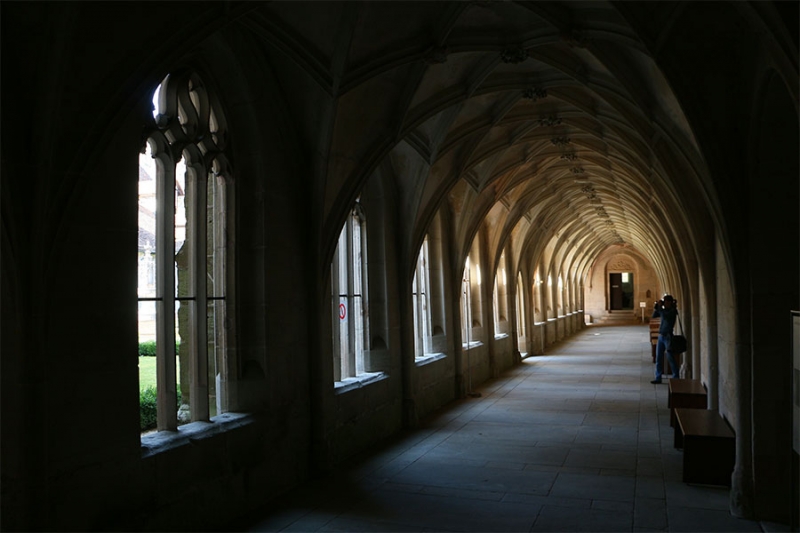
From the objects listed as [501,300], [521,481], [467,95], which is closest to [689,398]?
[521,481]

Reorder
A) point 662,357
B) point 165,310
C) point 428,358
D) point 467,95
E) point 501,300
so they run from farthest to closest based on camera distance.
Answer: point 501,300 → point 662,357 → point 428,358 → point 467,95 → point 165,310

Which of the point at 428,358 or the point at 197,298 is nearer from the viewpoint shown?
the point at 197,298

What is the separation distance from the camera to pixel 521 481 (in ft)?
21.4

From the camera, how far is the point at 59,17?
363 cm

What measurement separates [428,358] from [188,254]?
6028 millimetres

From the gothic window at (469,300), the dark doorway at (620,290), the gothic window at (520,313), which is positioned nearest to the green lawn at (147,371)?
the gothic window at (469,300)

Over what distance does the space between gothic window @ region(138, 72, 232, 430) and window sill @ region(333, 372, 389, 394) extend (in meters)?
1.84

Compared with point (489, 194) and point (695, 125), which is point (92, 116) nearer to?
point (695, 125)

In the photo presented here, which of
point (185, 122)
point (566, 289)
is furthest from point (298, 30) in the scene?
point (566, 289)

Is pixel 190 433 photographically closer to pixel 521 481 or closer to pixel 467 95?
pixel 521 481

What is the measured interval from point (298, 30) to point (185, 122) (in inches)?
48.1

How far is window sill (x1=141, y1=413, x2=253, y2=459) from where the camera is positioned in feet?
15.7

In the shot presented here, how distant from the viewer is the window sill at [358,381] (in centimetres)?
769

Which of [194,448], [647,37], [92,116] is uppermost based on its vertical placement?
[647,37]
